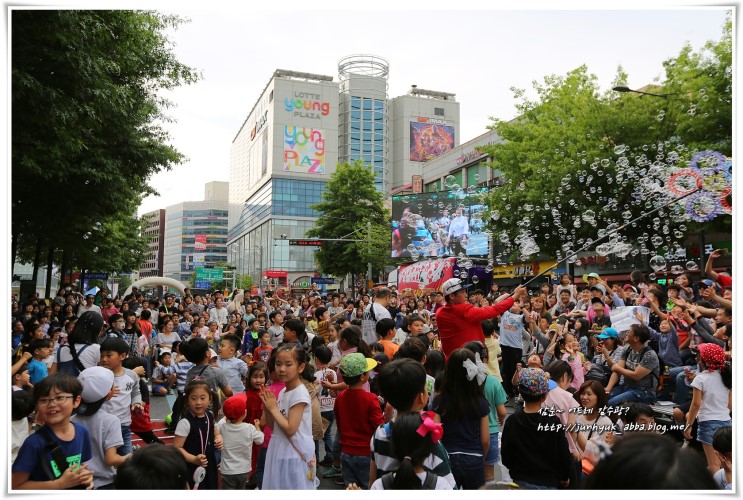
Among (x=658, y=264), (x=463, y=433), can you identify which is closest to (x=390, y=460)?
(x=463, y=433)

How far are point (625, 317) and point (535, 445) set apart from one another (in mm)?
5404

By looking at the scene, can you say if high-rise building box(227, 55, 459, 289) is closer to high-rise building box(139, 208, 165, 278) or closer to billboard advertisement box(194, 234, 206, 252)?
billboard advertisement box(194, 234, 206, 252)

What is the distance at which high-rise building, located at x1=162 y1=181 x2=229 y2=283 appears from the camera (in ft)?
451

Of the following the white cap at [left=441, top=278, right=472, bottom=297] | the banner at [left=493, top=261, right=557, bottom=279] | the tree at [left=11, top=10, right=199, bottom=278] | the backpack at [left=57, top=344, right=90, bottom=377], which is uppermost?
the tree at [left=11, top=10, right=199, bottom=278]

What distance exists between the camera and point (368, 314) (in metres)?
7.91

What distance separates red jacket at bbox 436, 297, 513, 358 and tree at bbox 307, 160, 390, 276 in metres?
33.3

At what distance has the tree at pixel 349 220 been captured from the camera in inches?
1571

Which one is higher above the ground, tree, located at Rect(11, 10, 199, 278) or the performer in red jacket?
tree, located at Rect(11, 10, 199, 278)

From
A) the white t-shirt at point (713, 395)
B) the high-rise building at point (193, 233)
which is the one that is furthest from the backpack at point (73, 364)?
the high-rise building at point (193, 233)

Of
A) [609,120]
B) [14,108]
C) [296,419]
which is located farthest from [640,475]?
[609,120]

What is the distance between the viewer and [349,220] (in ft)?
134

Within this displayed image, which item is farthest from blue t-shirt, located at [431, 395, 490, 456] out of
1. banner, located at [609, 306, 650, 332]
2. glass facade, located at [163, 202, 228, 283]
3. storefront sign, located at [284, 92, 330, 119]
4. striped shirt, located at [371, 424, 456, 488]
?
glass facade, located at [163, 202, 228, 283]
